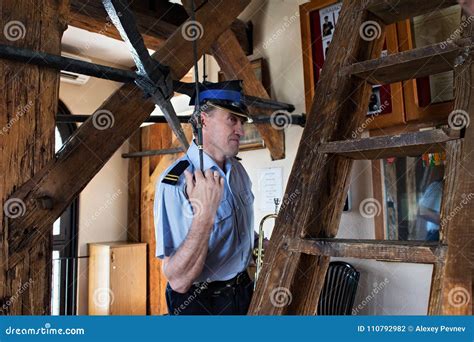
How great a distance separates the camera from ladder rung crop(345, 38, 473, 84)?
3.43ft

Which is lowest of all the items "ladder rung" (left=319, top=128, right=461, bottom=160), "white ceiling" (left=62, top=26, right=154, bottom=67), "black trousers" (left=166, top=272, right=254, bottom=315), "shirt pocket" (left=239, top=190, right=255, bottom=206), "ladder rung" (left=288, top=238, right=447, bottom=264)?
"black trousers" (left=166, top=272, right=254, bottom=315)

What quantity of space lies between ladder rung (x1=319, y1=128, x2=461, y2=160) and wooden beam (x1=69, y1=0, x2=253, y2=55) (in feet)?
6.78

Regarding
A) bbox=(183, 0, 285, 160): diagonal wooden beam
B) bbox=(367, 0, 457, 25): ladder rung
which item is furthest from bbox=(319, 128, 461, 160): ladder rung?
bbox=(183, 0, 285, 160): diagonal wooden beam

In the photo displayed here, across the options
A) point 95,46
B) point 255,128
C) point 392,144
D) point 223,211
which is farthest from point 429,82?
point 95,46

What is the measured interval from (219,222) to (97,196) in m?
3.70

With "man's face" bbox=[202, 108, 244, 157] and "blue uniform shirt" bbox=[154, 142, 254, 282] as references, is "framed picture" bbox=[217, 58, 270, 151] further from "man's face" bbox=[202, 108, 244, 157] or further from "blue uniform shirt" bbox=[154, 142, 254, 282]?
"man's face" bbox=[202, 108, 244, 157]

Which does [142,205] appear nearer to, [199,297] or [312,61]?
[312,61]

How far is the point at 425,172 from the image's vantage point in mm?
2621

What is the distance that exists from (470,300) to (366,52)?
779mm

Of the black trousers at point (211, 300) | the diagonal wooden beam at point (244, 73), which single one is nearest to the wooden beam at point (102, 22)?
the diagonal wooden beam at point (244, 73)

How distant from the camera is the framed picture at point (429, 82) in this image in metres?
2.47

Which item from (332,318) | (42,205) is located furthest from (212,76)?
(332,318)

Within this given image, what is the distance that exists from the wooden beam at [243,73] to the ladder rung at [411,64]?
1.90m

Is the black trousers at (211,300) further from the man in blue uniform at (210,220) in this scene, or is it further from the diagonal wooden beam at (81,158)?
the diagonal wooden beam at (81,158)
